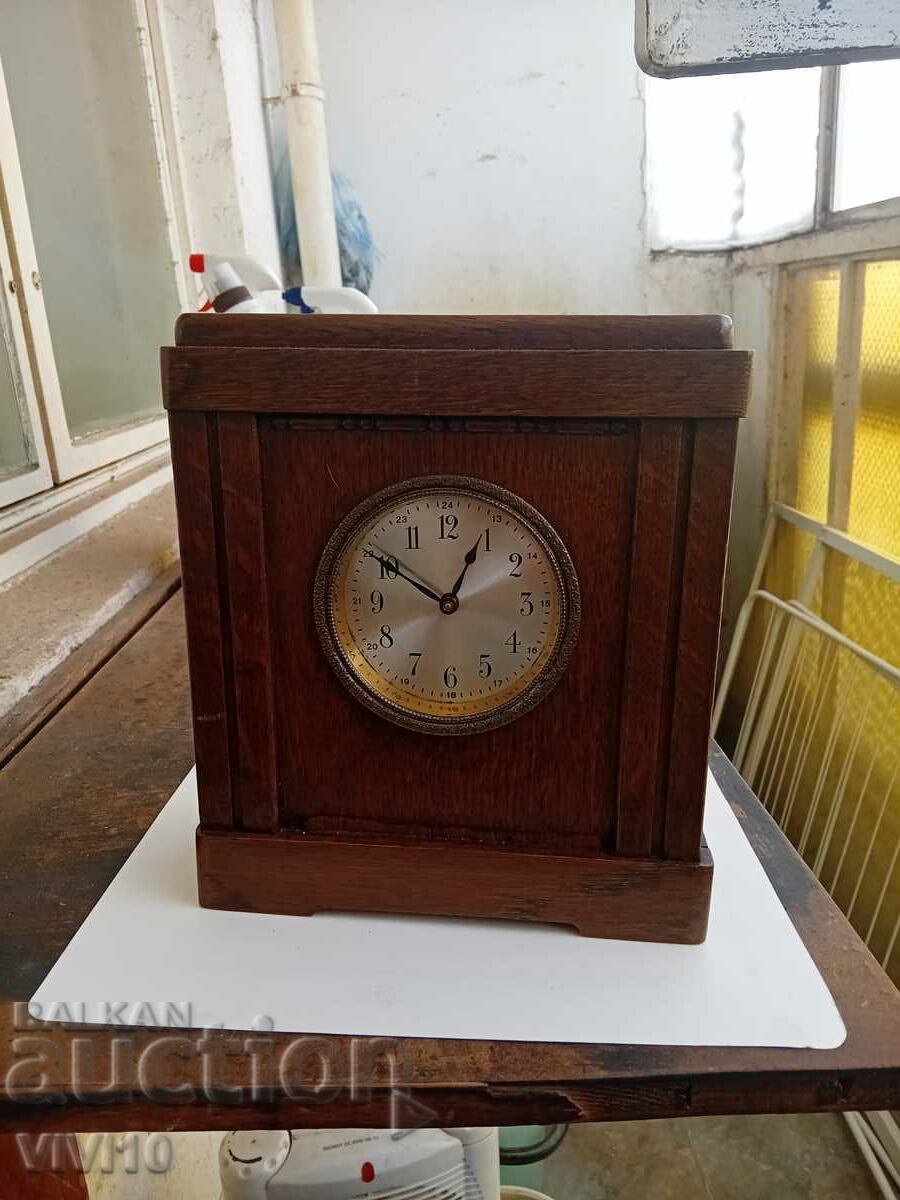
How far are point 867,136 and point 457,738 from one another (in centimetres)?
204

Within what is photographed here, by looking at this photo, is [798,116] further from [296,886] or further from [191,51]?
[296,886]

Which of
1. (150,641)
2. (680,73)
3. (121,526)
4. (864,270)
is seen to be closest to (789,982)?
(680,73)

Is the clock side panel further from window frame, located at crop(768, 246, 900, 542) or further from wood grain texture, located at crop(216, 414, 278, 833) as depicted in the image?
window frame, located at crop(768, 246, 900, 542)

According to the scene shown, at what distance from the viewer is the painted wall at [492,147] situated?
238 centimetres

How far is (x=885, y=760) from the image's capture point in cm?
166

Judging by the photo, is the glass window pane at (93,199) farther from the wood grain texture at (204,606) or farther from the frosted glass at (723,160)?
the frosted glass at (723,160)

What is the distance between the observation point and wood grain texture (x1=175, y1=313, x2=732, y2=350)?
48cm

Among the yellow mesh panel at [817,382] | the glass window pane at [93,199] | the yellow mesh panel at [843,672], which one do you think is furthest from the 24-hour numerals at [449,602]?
the yellow mesh panel at [817,382]

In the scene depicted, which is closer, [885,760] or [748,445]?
[885,760]

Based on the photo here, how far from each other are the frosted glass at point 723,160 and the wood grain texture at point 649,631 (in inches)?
85.8

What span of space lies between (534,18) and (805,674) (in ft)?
6.22

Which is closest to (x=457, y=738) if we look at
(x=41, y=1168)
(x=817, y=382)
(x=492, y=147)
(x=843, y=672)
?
(x=41, y=1168)

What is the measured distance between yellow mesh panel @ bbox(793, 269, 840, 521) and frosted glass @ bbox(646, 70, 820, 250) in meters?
0.24

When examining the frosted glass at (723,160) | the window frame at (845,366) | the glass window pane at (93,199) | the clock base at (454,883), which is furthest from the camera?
the frosted glass at (723,160)
